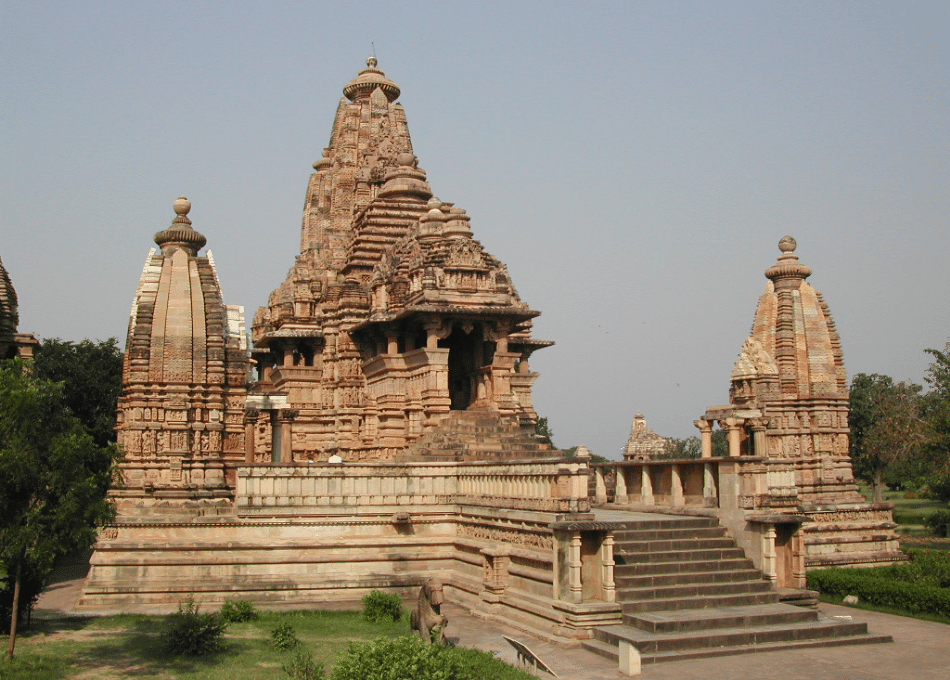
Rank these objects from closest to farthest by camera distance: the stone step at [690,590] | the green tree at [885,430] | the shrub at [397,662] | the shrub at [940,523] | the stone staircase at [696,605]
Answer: the shrub at [397,662] → the stone staircase at [696,605] → the stone step at [690,590] → the green tree at [885,430] → the shrub at [940,523]

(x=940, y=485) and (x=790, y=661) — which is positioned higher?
(x=940, y=485)

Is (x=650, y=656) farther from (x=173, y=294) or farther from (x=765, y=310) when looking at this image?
(x=765, y=310)

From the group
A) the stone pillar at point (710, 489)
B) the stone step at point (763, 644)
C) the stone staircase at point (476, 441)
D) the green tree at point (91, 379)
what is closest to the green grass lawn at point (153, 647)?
the stone step at point (763, 644)

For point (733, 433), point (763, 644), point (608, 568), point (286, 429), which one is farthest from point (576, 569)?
point (286, 429)

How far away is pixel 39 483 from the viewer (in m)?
12.7

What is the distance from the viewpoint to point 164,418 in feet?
62.0

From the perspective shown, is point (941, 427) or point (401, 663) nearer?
point (401, 663)

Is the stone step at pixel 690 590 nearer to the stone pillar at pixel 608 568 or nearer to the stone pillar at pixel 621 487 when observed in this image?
the stone pillar at pixel 608 568

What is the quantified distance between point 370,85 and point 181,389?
63.4ft

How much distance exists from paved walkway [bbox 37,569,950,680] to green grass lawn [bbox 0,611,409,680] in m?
1.95

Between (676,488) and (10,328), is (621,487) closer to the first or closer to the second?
(676,488)

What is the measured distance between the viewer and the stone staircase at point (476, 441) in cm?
2153

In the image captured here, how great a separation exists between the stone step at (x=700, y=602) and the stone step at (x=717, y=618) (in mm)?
121

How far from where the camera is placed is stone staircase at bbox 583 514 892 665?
45.3 ft
